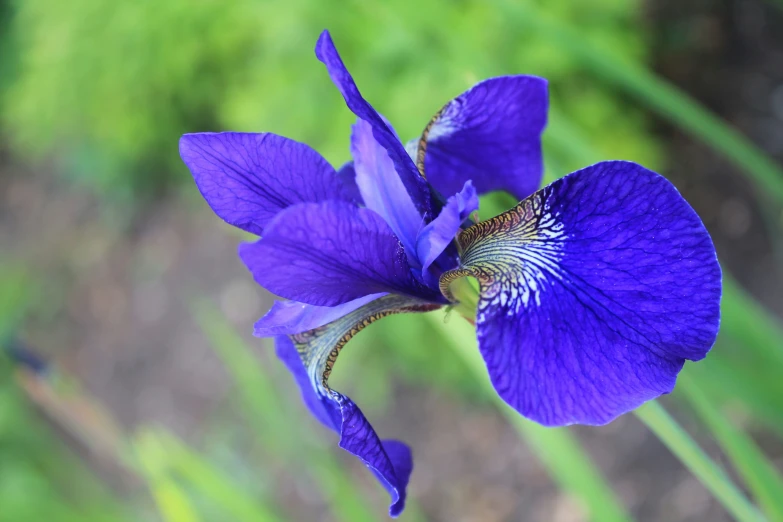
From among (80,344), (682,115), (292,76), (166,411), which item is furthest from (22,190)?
(682,115)

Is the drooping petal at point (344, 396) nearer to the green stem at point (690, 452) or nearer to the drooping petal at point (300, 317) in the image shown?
the drooping petal at point (300, 317)

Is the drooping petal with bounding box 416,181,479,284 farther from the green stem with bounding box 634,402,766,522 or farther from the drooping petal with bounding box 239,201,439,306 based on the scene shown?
the green stem with bounding box 634,402,766,522

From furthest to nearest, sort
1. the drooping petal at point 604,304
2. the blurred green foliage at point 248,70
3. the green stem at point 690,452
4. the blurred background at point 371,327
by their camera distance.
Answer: the blurred green foliage at point 248,70 < the blurred background at point 371,327 < the green stem at point 690,452 < the drooping petal at point 604,304

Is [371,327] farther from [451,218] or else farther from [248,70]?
[451,218]

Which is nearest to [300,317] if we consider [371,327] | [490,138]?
[490,138]

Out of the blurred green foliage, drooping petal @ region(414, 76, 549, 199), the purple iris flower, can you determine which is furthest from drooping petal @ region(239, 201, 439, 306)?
the blurred green foliage

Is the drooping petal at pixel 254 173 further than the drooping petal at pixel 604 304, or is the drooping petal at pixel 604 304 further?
the drooping petal at pixel 254 173

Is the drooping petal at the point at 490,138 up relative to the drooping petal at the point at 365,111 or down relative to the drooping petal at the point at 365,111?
down

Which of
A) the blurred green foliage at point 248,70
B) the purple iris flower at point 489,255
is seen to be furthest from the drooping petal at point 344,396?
the blurred green foliage at point 248,70
